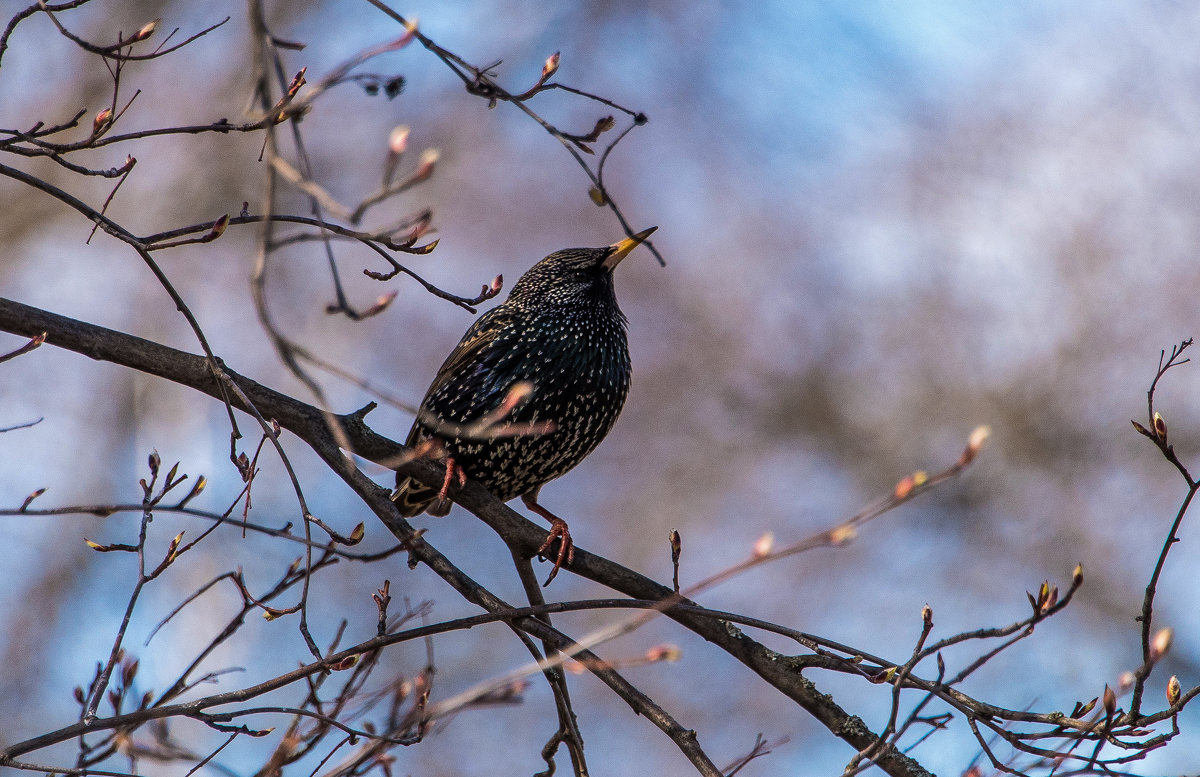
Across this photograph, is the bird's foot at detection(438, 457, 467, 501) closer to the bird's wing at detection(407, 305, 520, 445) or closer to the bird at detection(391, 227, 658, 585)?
the bird at detection(391, 227, 658, 585)

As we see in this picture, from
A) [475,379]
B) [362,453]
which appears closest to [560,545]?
[362,453]

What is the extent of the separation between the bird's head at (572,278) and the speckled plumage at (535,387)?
0.05ft

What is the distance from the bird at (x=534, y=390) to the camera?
4.72m

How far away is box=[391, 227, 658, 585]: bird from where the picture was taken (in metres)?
4.72

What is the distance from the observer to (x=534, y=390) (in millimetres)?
4594

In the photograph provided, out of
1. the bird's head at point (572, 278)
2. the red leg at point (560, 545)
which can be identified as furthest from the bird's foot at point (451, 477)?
the bird's head at point (572, 278)

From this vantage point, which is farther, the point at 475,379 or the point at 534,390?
the point at 475,379

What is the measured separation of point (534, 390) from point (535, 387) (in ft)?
0.07

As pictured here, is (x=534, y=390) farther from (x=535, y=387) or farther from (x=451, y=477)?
(x=451, y=477)

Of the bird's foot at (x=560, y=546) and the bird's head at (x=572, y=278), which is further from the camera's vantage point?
the bird's head at (x=572, y=278)

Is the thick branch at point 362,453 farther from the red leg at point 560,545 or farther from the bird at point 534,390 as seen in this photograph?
the bird at point 534,390

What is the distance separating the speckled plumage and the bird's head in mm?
14

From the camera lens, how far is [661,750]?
35.7 feet

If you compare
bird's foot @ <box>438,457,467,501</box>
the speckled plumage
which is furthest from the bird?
bird's foot @ <box>438,457,467,501</box>
